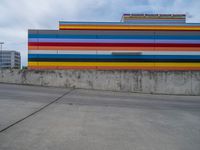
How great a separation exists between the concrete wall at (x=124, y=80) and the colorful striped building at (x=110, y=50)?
3258 millimetres

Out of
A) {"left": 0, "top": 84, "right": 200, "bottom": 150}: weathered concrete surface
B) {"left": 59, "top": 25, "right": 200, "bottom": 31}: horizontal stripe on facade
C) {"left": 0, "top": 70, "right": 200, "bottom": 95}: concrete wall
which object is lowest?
{"left": 0, "top": 84, "right": 200, "bottom": 150}: weathered concrete surface

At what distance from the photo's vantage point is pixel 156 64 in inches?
909

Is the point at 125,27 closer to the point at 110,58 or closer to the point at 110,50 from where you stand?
the point at 110,50

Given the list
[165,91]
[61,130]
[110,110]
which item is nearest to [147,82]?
[165,91]

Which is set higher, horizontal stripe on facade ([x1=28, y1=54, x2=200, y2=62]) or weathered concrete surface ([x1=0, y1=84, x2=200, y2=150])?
horizontal stripe on facade ([x1=28, y1=54, x2=200, y2=62])

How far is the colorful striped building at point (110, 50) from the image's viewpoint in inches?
907

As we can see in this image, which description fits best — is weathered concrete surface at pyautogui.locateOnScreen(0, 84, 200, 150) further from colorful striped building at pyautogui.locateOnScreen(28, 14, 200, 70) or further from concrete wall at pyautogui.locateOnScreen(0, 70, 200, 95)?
colorful striped building at pyautogui.locateOnScreen(28, 14, 200, 70)

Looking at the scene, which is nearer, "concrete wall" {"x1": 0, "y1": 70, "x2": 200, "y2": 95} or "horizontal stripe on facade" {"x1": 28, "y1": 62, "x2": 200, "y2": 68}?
"concrete wall" {"x1": 0, "y1": 70, "x2": 200, "y2": 95}

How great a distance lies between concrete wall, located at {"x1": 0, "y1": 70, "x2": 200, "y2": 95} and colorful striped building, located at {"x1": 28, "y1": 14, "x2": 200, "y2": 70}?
3.26 meters

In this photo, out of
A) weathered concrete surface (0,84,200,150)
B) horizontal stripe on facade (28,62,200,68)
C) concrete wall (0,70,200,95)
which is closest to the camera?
weathered concrete surface (0,84,200,150)

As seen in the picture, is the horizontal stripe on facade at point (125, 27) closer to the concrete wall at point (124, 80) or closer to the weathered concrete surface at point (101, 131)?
the concrete wall at point (124, 80)

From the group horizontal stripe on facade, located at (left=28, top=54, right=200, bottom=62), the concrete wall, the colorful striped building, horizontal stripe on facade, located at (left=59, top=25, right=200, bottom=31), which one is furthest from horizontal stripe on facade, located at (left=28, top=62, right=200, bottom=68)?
horizontal stripe on facade, located at (left=59, top=25, right=200, bottom=31)

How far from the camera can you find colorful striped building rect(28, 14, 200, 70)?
75.6 feet

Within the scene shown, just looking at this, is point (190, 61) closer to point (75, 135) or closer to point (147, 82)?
point (147, 82)
